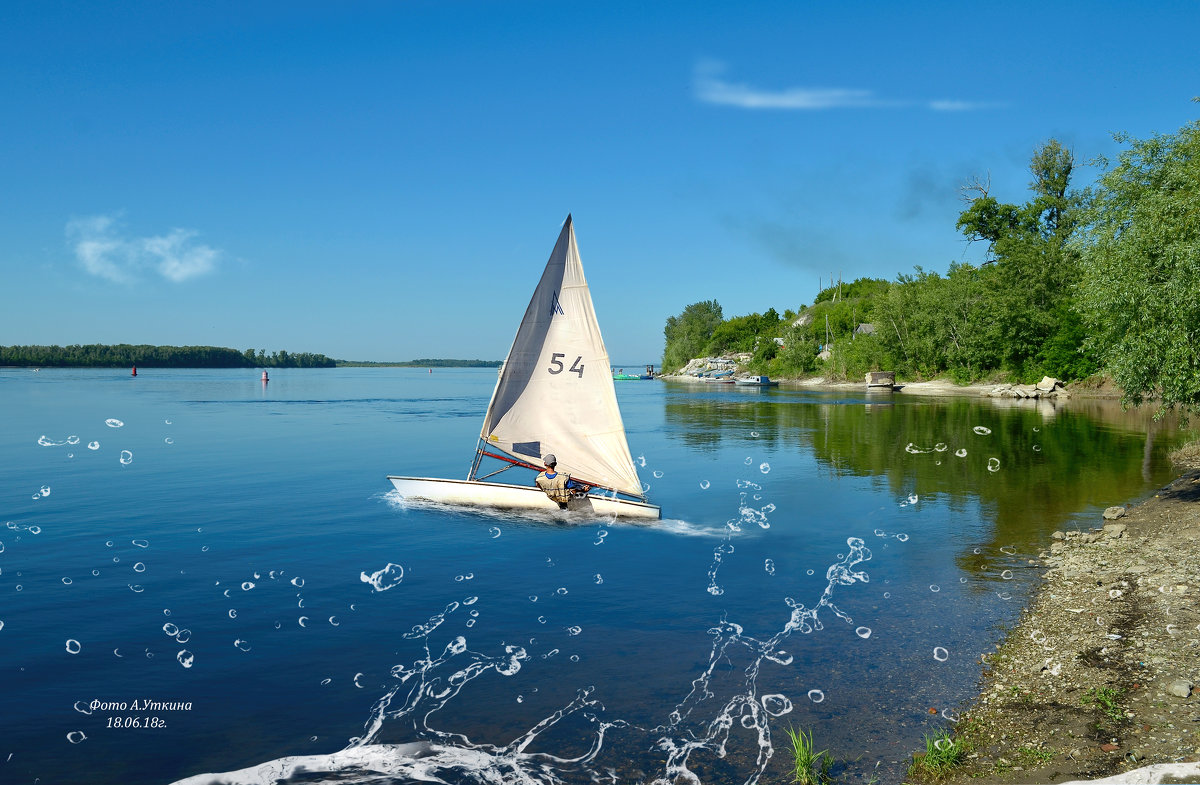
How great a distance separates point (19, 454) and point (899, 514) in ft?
185

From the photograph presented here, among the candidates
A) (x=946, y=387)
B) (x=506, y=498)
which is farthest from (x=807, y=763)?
(x=946, y=387)

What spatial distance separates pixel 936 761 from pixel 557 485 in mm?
19804

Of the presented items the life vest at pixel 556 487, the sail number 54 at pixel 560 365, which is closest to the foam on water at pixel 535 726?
the life vest at pixel 556 487

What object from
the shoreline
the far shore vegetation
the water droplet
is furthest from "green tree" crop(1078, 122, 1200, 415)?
the shoreline

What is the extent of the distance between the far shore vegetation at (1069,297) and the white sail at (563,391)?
2077 cm

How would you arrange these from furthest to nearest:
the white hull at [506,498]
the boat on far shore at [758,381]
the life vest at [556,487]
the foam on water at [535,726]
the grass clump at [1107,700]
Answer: the boat on far shore at [758,381] → the white hull at [506,498] → the life vest at [556,487] → the grass clump at [1107,700] → the foam on water at [535,726]

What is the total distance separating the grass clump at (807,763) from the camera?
11.0 metres

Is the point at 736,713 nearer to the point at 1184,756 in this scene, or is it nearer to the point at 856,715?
the point at 856,715

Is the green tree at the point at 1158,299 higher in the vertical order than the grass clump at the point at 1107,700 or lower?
higher

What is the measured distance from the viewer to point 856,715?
519 inches

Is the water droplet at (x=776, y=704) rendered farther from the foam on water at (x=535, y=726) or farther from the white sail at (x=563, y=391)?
the white sail at (x=563, y=391)

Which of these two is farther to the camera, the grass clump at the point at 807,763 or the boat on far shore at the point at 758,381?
the boat on far shore at the point at 758,381

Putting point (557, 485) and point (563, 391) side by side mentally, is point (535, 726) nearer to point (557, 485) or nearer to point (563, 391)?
point (557, 485)

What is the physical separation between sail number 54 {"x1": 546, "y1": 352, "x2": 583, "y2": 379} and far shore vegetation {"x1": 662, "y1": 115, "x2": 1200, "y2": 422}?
21.7 meters
